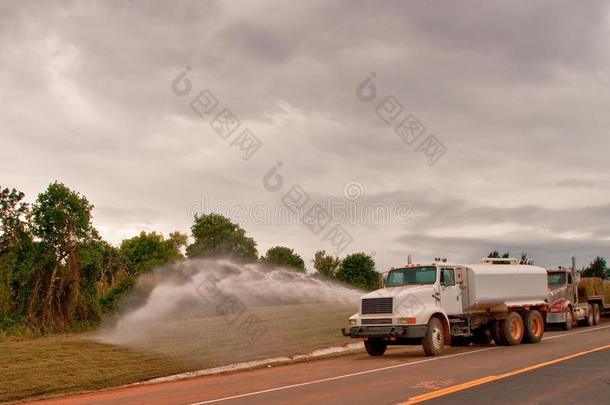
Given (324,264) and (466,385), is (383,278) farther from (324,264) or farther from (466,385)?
(324,264)

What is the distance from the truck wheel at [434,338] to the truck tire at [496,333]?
12.0 feet

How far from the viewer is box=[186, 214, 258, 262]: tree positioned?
298 feet

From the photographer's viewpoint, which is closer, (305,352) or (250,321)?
(305,352)

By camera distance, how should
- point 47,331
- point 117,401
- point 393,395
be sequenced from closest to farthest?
1. point 393,395
2. point 117,401
3. point 47,331

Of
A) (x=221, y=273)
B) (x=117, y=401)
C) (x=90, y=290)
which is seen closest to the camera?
(x=117, y=401)

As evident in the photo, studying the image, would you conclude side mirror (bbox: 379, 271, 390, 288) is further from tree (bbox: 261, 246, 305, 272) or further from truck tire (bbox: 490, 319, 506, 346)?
tree (bbox: 261, 246, 305, 272)

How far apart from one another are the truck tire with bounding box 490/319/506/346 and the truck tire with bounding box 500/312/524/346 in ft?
0.35

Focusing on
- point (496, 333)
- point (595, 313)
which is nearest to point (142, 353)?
point (496, 333)

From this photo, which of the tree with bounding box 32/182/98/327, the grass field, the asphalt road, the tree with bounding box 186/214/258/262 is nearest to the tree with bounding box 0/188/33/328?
the tree with bounding box 32/182/98/327

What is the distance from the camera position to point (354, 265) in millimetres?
98188

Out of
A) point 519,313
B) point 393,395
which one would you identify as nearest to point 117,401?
point 393,395

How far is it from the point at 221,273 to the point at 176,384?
2450cm

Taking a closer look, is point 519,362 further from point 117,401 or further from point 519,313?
point 117,401

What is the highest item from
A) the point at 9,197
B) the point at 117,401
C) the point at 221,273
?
the point at 9,197
